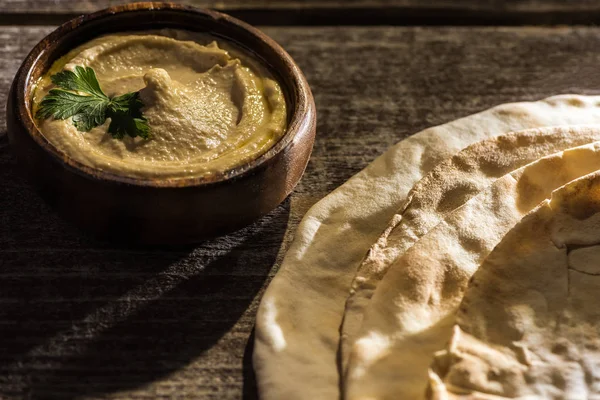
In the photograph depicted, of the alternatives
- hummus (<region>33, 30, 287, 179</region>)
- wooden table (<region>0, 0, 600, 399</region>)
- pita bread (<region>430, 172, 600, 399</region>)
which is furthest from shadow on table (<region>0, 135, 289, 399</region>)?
pita bread (<region>430, 172, 600, 399</region>)

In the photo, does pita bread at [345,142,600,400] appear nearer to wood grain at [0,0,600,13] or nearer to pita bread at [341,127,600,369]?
pita bread at [341,127,600,369]

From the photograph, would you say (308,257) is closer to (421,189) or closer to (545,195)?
(421,189)

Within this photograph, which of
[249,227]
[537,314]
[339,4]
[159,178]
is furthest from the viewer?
[339,4]

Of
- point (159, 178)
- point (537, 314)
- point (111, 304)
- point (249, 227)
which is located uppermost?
point (159, 178)

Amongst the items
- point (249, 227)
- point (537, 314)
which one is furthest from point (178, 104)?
point (537, 314)

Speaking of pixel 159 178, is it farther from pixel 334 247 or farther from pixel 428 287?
pixel 428 287

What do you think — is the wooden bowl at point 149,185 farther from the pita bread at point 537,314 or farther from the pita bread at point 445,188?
the pita bread at point 537,314

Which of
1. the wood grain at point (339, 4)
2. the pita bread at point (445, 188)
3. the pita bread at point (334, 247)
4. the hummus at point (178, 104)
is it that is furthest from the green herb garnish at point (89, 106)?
the wood grain at point (339, 4)

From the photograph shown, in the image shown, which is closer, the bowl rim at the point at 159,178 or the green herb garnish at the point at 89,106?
the bowl rim at the point at 159,178
